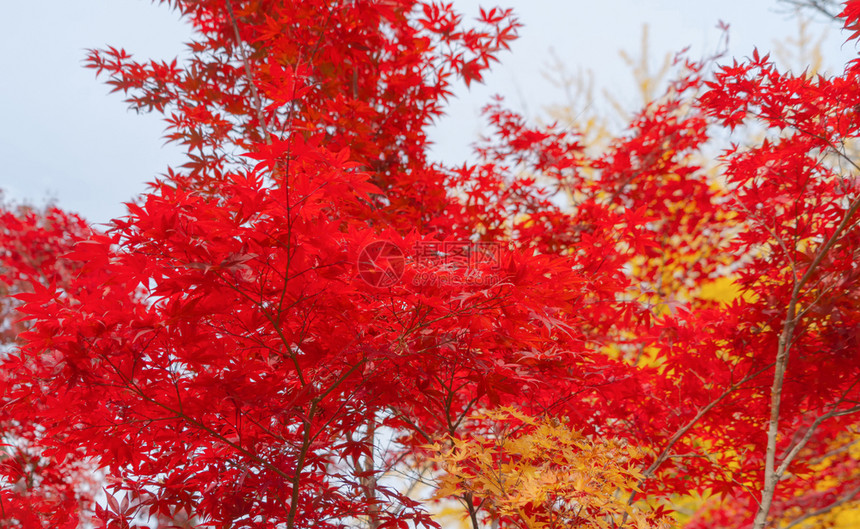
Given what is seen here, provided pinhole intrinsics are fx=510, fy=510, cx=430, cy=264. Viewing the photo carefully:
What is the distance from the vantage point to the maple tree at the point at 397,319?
1.72 m

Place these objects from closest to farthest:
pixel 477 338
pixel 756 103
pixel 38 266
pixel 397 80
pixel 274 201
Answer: pixel 274 201, pixel 477 338, pixel 756 103, pixel 397 80, pixel 38 266

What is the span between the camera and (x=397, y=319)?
1887 millimetres

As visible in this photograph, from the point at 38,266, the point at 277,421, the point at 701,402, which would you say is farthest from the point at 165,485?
the point at 38,266

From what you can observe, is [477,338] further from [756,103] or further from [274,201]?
[756,103]

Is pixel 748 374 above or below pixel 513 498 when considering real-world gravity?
above

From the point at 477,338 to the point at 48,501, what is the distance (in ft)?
8.46

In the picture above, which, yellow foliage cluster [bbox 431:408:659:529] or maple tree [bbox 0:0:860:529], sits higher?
maple tree [bbox 0:0:860:529]

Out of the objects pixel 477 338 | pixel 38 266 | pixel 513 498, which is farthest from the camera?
pixel 38 266

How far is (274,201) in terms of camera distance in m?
1.66

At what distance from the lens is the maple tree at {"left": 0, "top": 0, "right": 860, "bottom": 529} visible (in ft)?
5.66

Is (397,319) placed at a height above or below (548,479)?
above

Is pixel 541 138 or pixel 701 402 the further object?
pixel 541 138

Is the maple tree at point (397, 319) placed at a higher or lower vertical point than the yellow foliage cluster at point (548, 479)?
higher

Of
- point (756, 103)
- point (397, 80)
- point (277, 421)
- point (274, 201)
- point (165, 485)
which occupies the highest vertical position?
point (397, 80)
